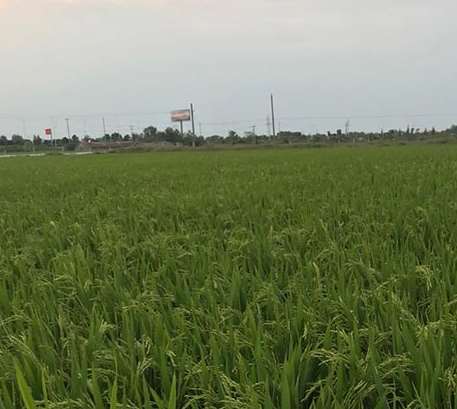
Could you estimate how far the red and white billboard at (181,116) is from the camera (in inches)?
2918

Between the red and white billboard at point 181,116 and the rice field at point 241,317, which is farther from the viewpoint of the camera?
the red and white billboard at point 181,116

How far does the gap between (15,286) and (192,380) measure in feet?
6.32

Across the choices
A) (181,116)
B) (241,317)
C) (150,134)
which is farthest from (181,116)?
(241,317)

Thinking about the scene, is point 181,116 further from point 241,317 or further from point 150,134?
point 241,317

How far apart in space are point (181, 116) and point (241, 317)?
75156 mm

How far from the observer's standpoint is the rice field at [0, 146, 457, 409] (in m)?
1.45

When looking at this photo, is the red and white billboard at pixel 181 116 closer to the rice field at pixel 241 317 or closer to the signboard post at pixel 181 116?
the signboard post at pixel 181 116

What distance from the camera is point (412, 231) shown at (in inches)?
141

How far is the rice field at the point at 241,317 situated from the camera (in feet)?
4.74

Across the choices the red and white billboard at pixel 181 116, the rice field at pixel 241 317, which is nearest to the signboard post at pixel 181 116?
the red and white billboard at pixel 181 116

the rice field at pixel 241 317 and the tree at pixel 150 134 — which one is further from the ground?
the tree at pixel 150 134

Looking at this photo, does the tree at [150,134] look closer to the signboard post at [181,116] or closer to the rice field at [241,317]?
the signboard post at [181,116]

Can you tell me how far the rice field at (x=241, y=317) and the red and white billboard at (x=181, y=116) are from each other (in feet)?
233

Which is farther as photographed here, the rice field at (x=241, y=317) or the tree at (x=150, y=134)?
the tree at (x=150, y=134)
